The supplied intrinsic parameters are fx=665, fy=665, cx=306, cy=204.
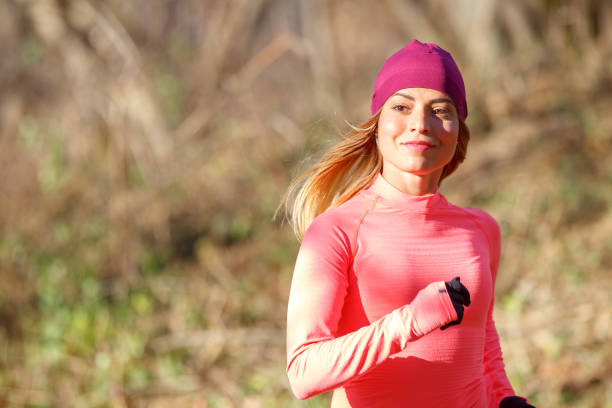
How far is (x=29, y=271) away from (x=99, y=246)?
0.70 m

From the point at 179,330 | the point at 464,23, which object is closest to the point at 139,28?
the point at 464,23

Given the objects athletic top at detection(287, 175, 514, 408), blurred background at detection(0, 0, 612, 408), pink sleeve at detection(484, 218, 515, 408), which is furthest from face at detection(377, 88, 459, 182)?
blurred background at detection(0, 0, 612, 408)

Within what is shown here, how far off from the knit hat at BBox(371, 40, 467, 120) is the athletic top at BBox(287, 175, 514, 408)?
0.26 m

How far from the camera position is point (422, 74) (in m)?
1.72

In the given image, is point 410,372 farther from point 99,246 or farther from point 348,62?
point 348,62

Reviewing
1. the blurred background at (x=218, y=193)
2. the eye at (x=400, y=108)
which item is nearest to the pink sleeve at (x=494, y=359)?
the eye at (x=400, y=108)

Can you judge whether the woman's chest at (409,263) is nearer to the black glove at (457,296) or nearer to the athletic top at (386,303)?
the athletic top at (386,303)

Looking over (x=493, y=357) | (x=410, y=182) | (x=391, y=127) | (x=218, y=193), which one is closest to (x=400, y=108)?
(x=391, y=127)

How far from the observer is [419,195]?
1795 mm

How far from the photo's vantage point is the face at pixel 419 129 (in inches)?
67.1

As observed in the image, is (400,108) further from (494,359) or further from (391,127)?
(494,359)

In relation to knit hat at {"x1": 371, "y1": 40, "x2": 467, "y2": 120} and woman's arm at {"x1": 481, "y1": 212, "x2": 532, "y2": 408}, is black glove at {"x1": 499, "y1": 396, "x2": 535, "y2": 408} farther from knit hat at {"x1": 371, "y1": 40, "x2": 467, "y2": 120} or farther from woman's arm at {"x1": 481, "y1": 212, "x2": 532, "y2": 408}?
knit hat at {"x1": 371, "y1": 40, "x2": 467, "y2": 120}

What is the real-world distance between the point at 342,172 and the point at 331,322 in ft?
1.83

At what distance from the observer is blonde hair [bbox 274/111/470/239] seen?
76.0 inches
